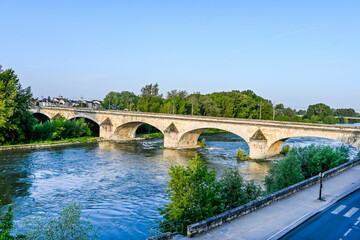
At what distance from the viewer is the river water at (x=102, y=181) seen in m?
18.5

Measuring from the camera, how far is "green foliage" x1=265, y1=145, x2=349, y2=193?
20172mm

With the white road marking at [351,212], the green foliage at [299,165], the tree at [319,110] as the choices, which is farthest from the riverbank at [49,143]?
the tree at [319,110]

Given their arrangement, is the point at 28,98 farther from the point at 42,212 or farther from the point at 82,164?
the point at 42,212

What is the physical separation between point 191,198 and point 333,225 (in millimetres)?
5720

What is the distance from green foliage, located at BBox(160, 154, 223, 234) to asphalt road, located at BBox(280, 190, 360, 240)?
3.33 m

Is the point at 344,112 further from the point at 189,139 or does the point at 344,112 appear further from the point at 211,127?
the point at 211,127

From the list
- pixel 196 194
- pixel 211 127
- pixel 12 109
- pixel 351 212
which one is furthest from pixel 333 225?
pixel 12 109

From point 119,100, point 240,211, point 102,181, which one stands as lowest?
point 102,181

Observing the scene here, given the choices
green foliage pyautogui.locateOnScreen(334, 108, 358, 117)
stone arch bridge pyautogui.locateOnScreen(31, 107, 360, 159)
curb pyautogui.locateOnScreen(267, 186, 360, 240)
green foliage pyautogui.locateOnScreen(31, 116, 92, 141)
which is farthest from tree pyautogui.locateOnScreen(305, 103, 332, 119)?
curb pyautogui.locateOnScreen(267, 186, 360, 240)

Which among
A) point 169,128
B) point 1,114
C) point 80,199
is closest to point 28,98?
point 1,114

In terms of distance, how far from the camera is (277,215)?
1265 cm

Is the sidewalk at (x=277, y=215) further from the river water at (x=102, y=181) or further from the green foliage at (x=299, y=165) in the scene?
the river water at (x=102, y=181)

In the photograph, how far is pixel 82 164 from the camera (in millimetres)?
32875

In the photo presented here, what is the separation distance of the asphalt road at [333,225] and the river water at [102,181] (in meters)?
8.13
